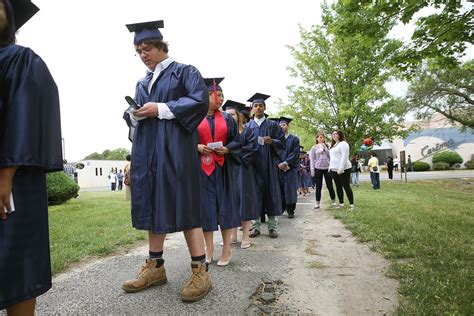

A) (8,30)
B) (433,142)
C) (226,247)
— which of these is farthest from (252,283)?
(433,142)

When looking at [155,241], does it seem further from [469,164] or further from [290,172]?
[469,164]

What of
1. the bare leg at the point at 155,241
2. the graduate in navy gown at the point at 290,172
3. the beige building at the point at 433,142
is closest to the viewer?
the bare leg at the point at 155,241

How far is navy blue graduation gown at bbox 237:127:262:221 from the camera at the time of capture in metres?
4.52

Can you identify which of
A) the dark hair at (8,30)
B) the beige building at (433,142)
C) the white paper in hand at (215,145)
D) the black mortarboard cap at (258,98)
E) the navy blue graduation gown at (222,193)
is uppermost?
the beige building at (433,142)

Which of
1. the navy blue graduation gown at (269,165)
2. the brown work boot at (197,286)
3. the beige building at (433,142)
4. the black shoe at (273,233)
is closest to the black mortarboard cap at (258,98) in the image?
the navy blue graduation gown at (269,165)

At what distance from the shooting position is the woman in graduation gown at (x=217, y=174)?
374 cm

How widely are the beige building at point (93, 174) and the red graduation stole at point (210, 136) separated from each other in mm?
40219

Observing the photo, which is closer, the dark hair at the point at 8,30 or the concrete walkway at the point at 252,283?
the dark hair at the point at 8,30

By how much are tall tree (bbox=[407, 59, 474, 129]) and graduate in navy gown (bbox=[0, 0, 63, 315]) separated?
23.4 metres

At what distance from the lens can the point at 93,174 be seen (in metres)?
43.6

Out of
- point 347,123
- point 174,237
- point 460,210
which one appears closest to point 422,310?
point 174,237

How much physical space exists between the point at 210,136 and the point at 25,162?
237cm

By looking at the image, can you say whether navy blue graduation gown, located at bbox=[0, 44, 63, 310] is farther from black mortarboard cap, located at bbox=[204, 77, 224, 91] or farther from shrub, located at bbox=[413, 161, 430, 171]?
shrub, located at bbox=[413, 161, 430, 171]

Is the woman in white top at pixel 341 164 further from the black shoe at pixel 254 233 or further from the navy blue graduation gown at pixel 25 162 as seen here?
the navy blue graduation gown at pixel 25 162
